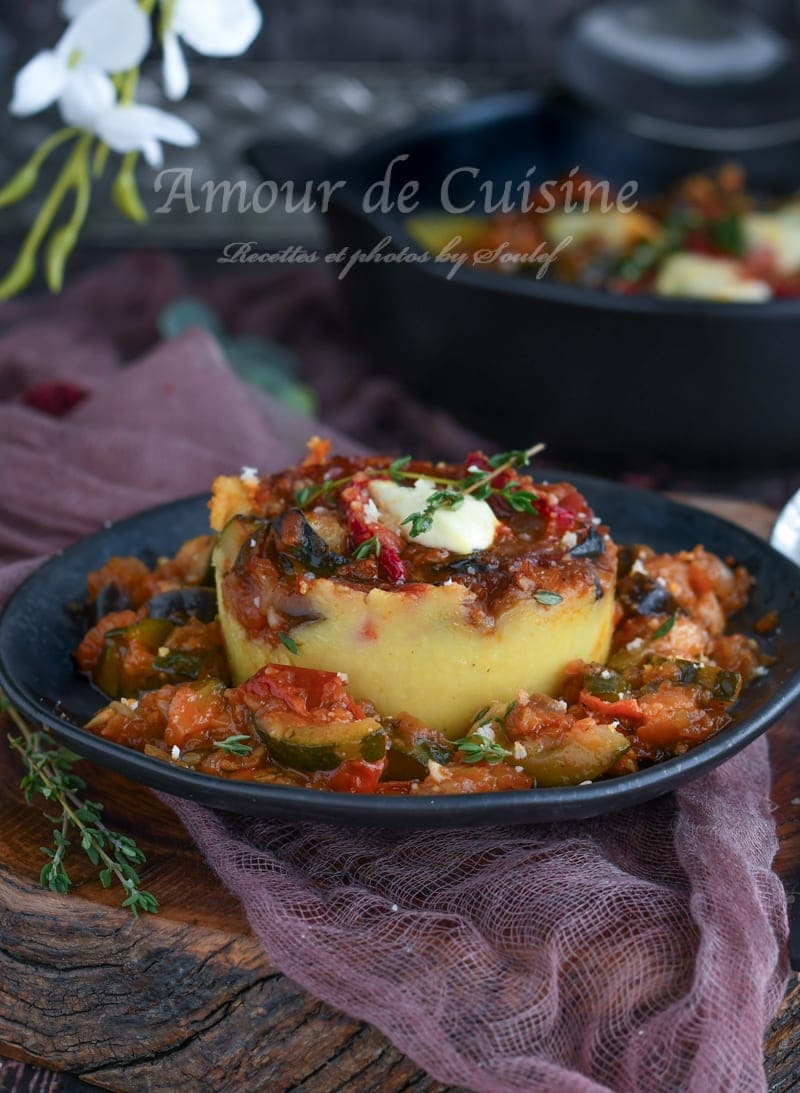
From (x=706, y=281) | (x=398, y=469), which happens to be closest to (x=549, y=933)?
(x=398, y=469)

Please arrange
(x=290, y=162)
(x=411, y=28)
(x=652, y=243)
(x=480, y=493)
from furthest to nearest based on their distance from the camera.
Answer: (x=411, y=28)
(x=652, y=243)
(x=290, y=162)
(x=480, y=493)

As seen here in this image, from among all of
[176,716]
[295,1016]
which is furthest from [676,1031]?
[176,716]

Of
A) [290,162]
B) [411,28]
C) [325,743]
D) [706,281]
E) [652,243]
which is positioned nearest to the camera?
[325,743]

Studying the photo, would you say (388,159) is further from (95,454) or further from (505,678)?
(505,678)

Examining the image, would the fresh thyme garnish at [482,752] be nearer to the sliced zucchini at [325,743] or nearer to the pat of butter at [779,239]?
the sliced zucchini at [325,743]

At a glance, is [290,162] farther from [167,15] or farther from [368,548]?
[368,548]

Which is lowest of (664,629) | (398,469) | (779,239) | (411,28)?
(779,239)

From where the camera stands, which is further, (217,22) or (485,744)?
(217,22)
